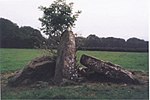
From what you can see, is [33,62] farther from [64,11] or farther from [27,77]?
[64,11]

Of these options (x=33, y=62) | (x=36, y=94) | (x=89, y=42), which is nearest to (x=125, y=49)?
(x=89, y=42)

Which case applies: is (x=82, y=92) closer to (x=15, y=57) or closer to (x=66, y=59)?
(x=66, y=59)

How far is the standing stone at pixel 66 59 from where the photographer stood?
8.43 m

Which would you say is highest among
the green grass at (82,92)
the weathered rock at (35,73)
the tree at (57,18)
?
the tree at (57,18)

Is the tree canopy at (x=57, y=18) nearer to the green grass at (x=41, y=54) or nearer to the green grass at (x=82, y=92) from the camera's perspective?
the green grass at (x=41, y=54)

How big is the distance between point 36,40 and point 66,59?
5.19 ft

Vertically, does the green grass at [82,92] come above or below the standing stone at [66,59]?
below

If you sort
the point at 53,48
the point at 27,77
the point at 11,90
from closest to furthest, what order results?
the point at 11,90 → the point at 27,77 → the point at 53,48

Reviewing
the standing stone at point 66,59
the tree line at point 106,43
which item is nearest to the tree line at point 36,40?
the tree line at point 106,43

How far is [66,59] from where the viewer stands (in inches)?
340

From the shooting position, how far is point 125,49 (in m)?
9.61

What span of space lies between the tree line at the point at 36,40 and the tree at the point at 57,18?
0.28 meters

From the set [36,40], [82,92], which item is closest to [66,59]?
[82,92]

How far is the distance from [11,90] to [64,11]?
2347 mm
